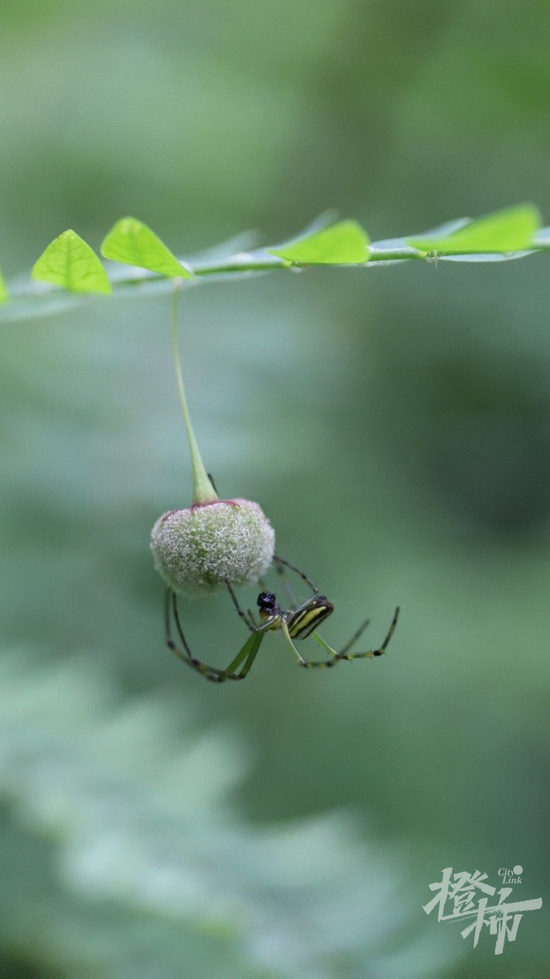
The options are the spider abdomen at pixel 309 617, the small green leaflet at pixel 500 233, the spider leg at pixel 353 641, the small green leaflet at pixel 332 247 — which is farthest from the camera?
the spider leg at pixel 353 641

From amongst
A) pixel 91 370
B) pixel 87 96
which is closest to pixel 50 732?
pixel 91 370

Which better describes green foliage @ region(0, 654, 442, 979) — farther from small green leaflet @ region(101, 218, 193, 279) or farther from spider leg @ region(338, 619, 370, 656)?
small green leaflet @ region(101, 218, 193, 279)

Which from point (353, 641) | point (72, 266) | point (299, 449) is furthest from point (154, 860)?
point (299, 449)

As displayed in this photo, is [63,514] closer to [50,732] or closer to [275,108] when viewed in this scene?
[50,732]

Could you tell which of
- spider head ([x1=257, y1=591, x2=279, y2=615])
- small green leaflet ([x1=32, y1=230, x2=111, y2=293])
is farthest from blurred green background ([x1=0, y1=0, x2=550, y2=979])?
small green leaflet ([x1=32, y1=230, x2=111, y2=293])

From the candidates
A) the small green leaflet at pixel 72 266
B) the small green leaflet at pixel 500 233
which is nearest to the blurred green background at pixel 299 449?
the small green leaflet at pixel 72 266

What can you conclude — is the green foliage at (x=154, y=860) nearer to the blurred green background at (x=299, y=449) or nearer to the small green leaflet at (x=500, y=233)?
the blurred green background at (x=299, y=449)
